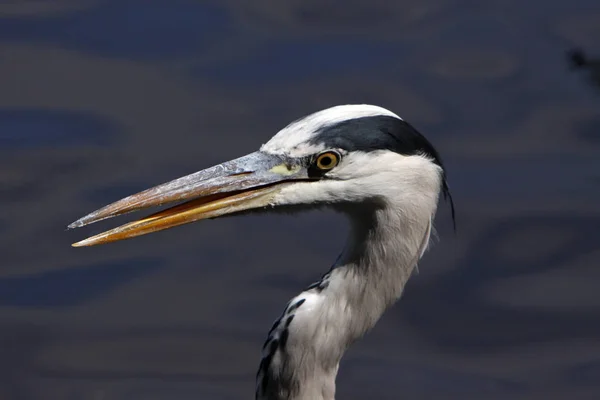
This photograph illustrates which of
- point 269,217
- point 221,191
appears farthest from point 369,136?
point 269,217

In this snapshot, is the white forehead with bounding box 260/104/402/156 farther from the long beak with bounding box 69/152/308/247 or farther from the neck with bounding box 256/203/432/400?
the neck with bounding box 256/203/432/400

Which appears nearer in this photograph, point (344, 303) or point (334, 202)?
point (334, 202)

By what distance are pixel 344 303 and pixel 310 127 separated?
1.62ft

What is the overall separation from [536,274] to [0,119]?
8.57ft

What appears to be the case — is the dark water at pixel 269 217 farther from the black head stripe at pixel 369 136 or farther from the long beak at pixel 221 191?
the black head stripe at pixel 369 136

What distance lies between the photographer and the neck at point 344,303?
314cm

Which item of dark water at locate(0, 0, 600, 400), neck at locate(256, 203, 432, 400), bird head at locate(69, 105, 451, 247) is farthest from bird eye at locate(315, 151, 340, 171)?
dark water at locate(0, 0, 600, 400)

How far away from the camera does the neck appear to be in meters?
3.14

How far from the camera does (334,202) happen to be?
3127 mm

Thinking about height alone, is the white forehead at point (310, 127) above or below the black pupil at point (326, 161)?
above

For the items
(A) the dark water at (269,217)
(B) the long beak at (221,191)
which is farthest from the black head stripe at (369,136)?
(A) the dark water at (269,217)

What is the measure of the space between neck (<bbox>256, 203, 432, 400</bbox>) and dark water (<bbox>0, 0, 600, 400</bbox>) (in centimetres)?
143

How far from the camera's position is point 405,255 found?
317 cm

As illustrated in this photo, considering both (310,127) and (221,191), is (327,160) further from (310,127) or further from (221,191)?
(221,191)
